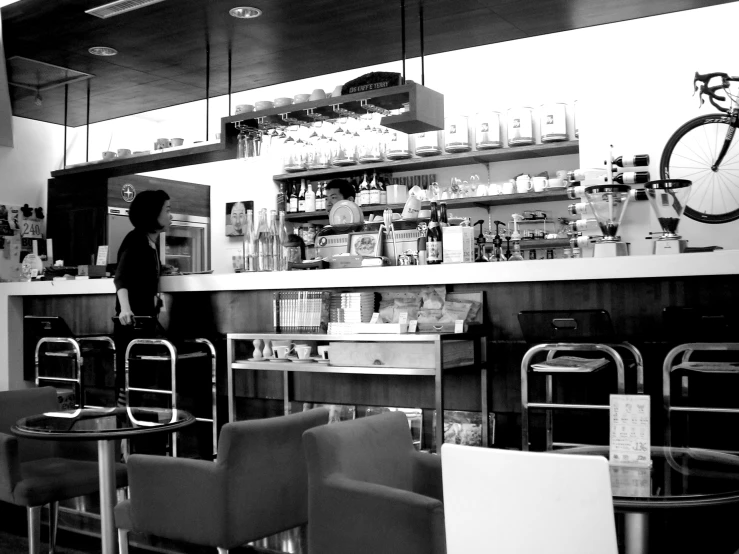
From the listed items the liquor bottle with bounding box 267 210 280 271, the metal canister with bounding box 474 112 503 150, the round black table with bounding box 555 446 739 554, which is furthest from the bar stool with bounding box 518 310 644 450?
the metal canister with bounding box 474 112 503 150

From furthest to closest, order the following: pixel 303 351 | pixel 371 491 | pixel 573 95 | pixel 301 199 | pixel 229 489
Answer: pixel 301 199 → pixel 573 95 → pixel 303 351 → pixel 229 489 → pixel 371 491

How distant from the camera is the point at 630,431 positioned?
7.77ft

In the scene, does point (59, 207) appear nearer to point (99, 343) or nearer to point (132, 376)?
point (99, 343)

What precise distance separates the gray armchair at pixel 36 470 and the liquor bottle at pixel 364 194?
4.25 m

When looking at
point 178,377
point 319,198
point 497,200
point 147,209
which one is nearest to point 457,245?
point 178,377

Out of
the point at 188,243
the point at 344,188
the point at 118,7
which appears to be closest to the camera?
the point at 118,7

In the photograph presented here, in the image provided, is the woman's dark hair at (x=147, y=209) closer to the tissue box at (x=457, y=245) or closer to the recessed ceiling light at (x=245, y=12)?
the recessed ceiling light at (x=245, y=12)

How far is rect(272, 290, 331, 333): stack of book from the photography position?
15.4 ft

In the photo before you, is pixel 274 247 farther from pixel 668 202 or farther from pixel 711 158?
pixel 711 158

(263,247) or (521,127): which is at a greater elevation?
(521,127)

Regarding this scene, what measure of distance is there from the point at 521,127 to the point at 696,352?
340 centimetres

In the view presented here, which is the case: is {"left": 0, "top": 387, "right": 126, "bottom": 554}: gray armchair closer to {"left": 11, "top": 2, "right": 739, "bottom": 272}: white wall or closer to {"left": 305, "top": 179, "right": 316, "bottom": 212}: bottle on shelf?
{"left": 11, "top": 2, "right": 739, "bottom": 272}: white wall

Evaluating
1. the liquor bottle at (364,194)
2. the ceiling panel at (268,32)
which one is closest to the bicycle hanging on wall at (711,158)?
the ceiling panel at (268,32)

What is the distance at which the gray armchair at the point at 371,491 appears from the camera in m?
2.22
